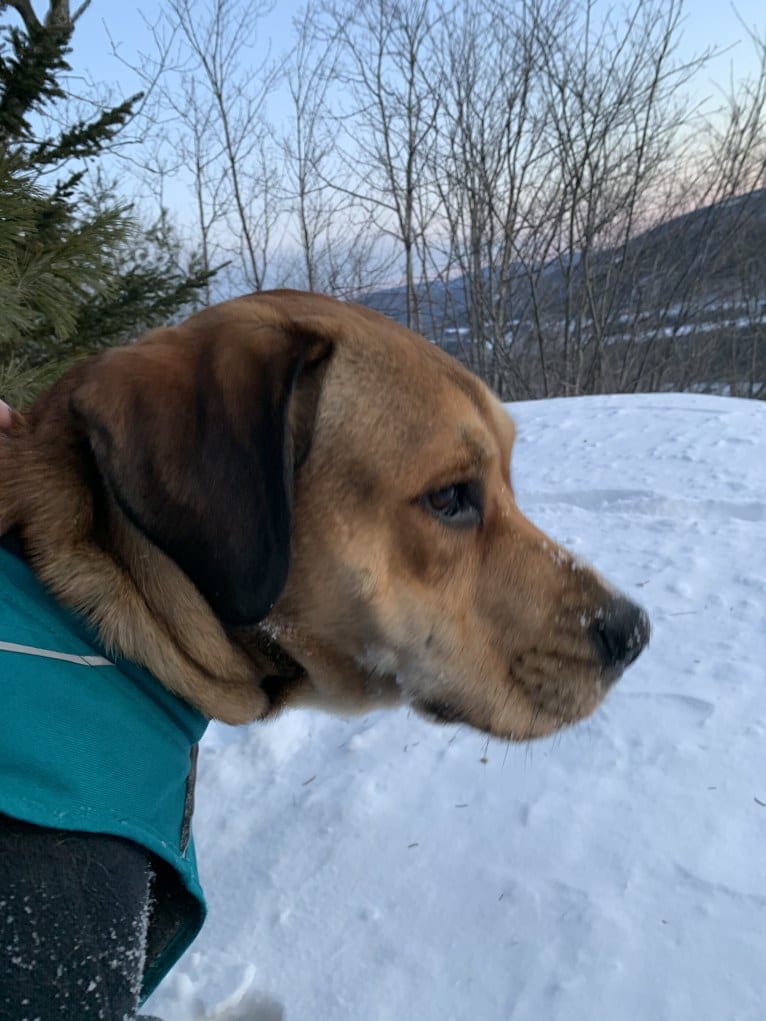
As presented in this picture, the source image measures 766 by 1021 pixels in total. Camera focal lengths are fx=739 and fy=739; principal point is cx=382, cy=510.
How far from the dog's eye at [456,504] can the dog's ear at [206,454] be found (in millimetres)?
388

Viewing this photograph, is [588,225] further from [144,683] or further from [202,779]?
[144,683]

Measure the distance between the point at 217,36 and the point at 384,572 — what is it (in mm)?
20603

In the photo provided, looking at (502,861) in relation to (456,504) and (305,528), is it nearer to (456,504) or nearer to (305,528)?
(456,504)

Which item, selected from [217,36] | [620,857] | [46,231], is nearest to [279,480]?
[620,857]

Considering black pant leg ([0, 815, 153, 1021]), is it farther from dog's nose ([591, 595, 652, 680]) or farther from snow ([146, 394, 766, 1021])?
dog's nose ([591, 595, 652, 680])

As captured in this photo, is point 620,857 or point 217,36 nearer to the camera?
point 620,857

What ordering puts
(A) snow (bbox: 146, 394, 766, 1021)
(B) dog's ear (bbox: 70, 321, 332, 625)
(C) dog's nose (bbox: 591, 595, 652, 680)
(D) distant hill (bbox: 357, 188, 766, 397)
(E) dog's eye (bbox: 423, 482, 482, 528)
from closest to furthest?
(B) dog's ear (bbox: 70, 321, 332, 625), (E) dog's eye (bbox: 423, 482, 482, 528), (C) dog's nose (bbox: 591, 595, 652, 680), (A) snow (bbox: 146, 394, 766, 1021), (D) distant hill (bbox: 357, 188, 766, 397)

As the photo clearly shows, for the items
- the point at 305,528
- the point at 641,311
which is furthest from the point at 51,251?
the point at 641,311

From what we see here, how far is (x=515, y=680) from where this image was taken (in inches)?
79.2

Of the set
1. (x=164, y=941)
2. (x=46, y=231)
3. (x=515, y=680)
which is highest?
(x=46, y=231)

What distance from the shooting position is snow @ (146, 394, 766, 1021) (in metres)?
2.20

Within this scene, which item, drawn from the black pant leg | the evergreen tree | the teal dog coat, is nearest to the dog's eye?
the teal dog coat

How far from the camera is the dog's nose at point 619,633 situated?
2.04 meters

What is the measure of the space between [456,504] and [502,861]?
1.48m
